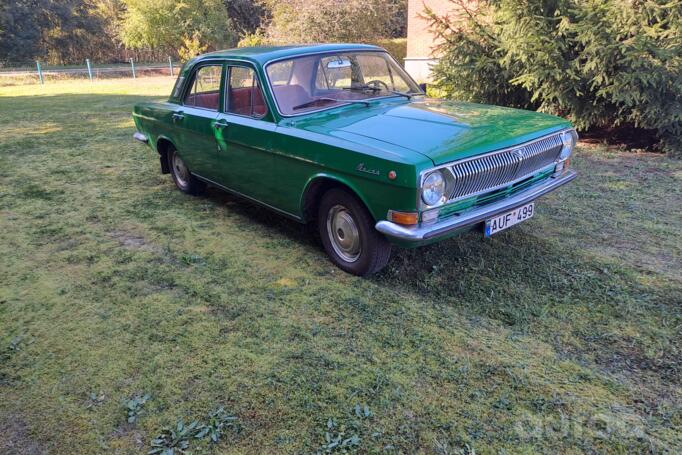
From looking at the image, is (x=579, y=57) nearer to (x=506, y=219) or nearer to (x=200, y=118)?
(x=506, y=219)

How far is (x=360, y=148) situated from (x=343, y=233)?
→ 31.7 inches

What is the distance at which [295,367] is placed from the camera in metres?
2.95

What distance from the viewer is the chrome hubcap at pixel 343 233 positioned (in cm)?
393

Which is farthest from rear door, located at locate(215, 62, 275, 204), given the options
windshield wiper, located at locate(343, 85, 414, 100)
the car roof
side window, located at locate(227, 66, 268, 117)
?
windshield wiper, located at locate(343, 85, 414, 100)

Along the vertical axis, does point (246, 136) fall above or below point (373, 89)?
below

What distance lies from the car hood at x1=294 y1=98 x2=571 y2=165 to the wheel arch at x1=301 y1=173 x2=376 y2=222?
33 centimetres

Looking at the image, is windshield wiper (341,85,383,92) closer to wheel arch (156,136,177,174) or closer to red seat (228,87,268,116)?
red seat (228,87,268,116)

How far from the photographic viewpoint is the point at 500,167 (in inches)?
145

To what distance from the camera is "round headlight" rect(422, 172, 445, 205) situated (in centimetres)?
330

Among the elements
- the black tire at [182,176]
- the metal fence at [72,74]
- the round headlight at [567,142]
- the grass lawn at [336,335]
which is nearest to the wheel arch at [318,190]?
the grass lawn at [336,335]

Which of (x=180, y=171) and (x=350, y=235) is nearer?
(x=350, y=235)

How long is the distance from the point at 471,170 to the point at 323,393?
1.79m

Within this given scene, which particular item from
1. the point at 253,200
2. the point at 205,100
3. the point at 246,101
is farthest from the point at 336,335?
the point at 205,100

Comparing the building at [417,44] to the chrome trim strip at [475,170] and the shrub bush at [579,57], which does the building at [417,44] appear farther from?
the chrome trim strip at [475,170]
